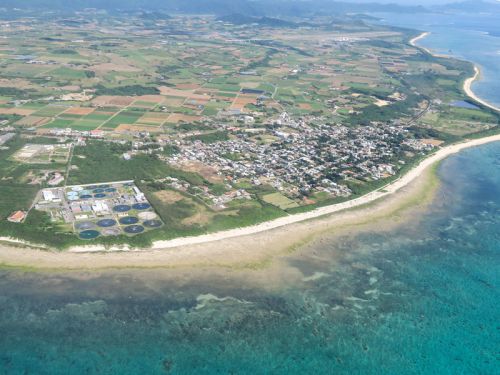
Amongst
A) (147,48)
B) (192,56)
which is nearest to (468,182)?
(192,56)

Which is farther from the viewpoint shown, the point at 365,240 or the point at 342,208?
the point at 342,208

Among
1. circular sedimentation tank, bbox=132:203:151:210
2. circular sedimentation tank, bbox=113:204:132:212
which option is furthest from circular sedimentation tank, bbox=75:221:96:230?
circular sedimentation tank, bbox=132:203:151:210

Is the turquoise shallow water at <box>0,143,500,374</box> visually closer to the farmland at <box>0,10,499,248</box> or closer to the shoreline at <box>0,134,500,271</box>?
the shoreline at <box>0,134,500,271</box>

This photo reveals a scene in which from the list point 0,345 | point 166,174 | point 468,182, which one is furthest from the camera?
point 468,182

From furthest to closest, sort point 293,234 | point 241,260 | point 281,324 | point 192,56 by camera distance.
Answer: point 192,56, point 293,234, point 241,260, point 281,324

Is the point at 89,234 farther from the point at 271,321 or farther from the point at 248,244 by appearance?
the point at 271,321

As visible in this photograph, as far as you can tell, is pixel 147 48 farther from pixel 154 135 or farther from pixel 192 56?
pixel 154 135

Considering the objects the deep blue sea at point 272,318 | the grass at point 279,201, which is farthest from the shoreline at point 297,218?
the deep blue sea at point 272,318

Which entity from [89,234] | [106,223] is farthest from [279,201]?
[89,234]
